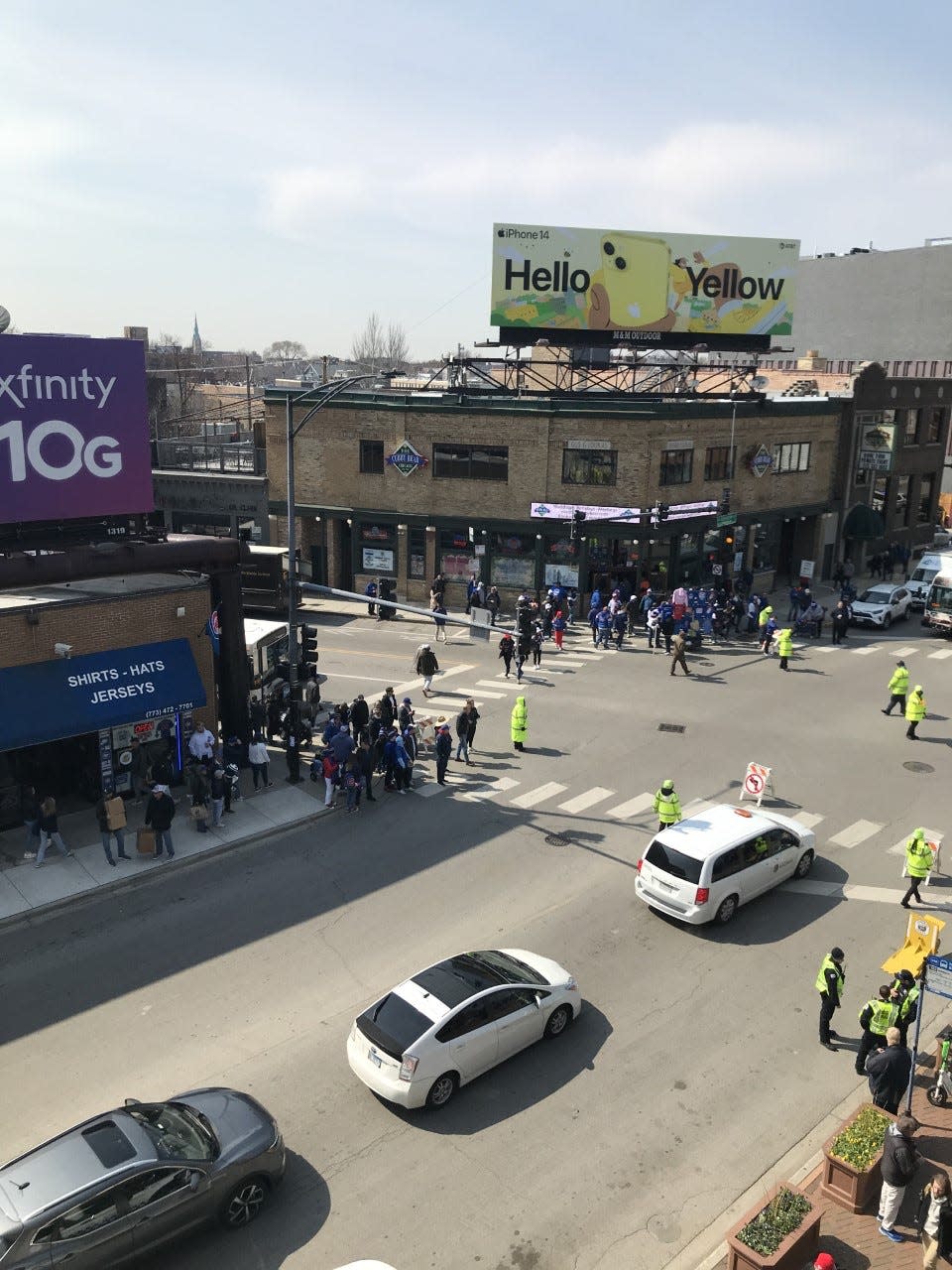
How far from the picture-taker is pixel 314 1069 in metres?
12.3

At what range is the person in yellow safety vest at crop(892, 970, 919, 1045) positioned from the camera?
40.8 ft

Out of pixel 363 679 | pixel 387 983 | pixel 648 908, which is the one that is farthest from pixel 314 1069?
pixel 363 679

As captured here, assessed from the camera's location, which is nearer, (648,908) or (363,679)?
(648,908)

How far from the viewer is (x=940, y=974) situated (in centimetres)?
1090

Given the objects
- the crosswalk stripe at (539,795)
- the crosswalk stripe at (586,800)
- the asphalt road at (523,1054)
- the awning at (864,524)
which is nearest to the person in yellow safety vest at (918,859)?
the asphalt road at (523,1054)

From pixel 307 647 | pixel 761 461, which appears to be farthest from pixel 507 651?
pixel 761 461

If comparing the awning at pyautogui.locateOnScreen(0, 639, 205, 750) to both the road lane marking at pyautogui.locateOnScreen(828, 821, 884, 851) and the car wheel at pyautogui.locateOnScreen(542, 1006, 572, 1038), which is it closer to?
the car wheel at pyautogui.locateOnScreen(542, 1006, 572, 1038)

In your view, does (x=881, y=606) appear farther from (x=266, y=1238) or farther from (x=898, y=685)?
(x=266, y=1238)

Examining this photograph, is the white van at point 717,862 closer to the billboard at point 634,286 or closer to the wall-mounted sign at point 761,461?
the wall-mounted sign at point 761,461

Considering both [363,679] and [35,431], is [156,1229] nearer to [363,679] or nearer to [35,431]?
[35,431]

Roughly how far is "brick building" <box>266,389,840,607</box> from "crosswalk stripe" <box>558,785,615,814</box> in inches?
662

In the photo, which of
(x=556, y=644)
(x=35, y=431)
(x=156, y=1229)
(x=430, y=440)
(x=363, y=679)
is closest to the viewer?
(x=156, y=1229)

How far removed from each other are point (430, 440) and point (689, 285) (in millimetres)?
13599

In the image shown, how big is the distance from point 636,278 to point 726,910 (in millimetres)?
31938
